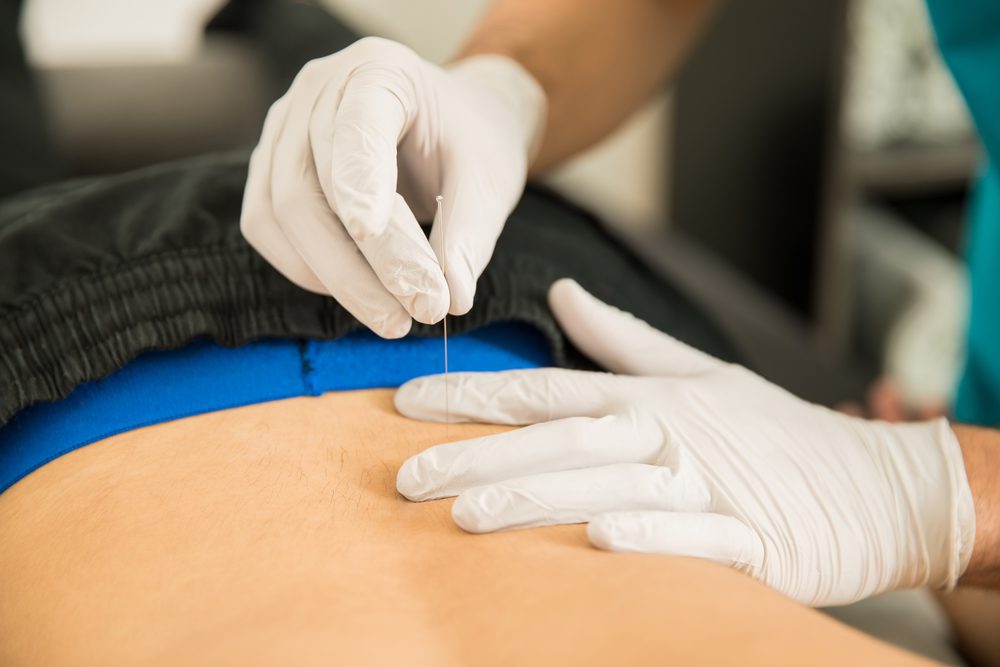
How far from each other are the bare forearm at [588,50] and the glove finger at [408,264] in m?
0.51

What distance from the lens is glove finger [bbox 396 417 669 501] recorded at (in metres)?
0.59

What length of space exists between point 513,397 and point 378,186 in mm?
196

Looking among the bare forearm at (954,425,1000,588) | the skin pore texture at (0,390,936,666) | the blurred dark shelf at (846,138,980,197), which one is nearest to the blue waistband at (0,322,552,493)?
the skin pore texture at (0,390,936,666)

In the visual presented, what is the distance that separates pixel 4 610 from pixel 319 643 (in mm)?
256

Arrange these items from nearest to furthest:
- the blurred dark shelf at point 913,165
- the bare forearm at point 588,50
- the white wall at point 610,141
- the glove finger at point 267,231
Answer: the glove finger at point 267,231 → the bare forearm at point 588,50 → the blurred dark shelf at point 913,165 → the white wall at point 610,141

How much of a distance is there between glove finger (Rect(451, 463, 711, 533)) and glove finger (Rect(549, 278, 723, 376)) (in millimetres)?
150

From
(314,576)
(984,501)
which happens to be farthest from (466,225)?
(984,501)

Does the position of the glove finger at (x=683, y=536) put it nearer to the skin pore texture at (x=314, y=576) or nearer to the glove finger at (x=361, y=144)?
the skin pore texture at (x=314, y=576)

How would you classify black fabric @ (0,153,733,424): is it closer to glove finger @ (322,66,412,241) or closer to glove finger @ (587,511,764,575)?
glove finger @ (322,66,412,241)

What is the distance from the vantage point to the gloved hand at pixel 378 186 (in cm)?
61

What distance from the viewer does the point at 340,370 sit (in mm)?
703

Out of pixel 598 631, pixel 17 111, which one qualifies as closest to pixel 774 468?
pixel 598 631

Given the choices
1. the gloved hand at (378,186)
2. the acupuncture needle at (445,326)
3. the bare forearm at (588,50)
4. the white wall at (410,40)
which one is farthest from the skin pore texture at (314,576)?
the white wall at (410,40)

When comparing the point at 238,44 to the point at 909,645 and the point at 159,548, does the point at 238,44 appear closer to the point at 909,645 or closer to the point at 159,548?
the point at 159,548
